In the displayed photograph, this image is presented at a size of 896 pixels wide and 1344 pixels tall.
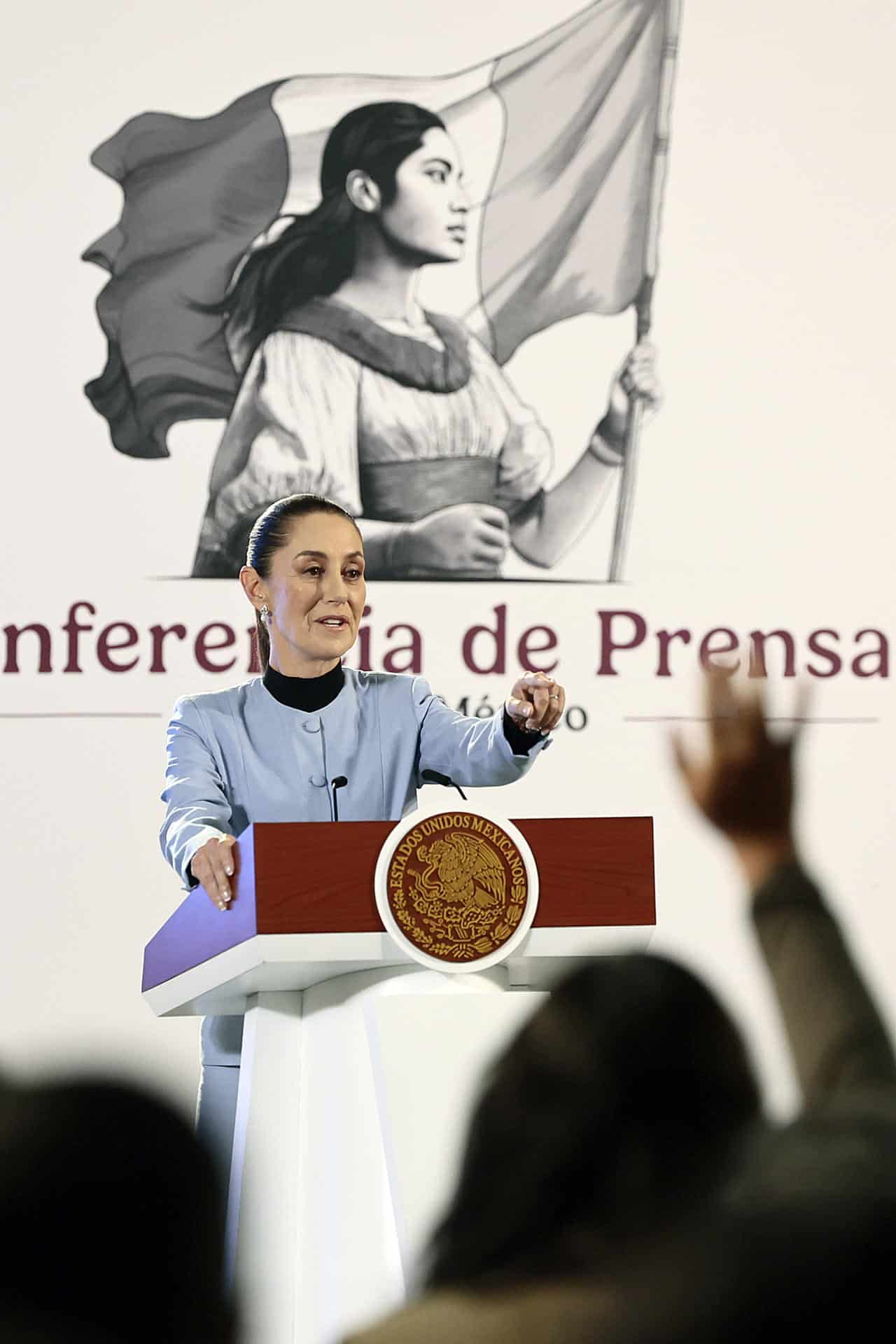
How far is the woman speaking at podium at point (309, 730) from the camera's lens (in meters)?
2.60

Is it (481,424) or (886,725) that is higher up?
(481,424)

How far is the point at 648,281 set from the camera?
4930 millimetres

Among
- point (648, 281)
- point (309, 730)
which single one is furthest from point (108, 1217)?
point (648, 281)

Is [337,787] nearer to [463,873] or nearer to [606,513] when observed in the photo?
[463,873]

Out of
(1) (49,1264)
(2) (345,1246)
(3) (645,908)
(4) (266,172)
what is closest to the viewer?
(1) (49,1264)

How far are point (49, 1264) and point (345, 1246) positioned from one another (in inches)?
45.1

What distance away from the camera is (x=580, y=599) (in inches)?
189

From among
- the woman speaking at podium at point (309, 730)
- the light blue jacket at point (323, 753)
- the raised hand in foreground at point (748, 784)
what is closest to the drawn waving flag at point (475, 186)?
the woman speaking at podium at point (309, 730)

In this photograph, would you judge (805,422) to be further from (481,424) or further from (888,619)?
(481,424)

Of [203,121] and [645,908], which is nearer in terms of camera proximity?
[645,908]

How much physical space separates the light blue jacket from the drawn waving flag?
2277 millimetres

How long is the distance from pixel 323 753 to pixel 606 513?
2308mm

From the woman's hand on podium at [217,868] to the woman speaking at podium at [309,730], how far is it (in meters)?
0.26

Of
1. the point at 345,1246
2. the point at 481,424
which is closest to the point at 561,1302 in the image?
the point at 345,1246
